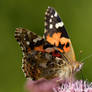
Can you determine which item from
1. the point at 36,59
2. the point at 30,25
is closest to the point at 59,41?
the point at 36,59

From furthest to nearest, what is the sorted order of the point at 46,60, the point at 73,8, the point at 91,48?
the point at 73,8 < the point at 91,48 < the point at 46,60

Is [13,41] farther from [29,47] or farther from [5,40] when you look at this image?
[29,47]

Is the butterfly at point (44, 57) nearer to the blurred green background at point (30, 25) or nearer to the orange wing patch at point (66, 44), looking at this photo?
the orange wing patch at point (66, 44)

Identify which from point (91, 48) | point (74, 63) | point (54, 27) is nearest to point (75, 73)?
point (74, 63)

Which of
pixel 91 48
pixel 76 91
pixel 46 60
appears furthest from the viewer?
pixel 91 48

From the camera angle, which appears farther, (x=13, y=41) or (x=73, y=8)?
(x=73, y=8)

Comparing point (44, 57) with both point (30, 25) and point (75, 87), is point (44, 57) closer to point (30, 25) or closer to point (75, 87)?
point (75, 87)

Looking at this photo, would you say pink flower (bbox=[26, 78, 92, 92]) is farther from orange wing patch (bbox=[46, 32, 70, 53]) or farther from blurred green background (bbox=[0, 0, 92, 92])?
blurred green background (bbox=[0, 0, 92, 92])
